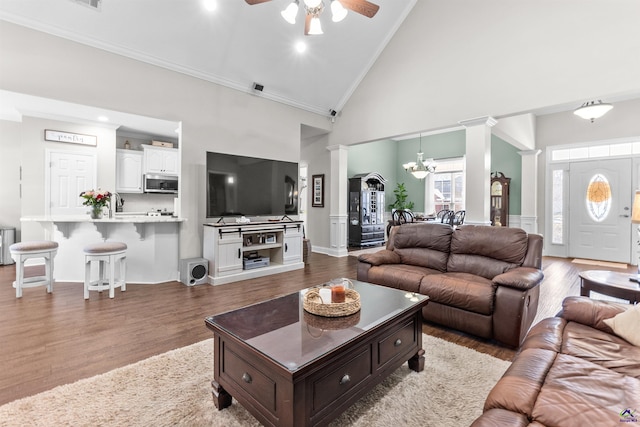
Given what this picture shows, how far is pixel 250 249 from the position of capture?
4.66 metres

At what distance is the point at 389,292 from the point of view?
2.33 meters

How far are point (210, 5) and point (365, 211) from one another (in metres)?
5.67

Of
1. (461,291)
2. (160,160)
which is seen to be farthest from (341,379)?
(160,160)

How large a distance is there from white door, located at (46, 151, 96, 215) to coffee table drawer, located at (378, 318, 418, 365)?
5.90m

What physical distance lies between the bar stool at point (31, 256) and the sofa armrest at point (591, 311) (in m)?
5.24

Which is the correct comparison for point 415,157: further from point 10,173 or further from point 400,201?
point 10,173

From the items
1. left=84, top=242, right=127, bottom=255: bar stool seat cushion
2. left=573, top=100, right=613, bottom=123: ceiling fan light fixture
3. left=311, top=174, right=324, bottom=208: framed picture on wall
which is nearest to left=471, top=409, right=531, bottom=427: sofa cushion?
left=84, top=242, right=127, bottom=255: bar stool seat cushion

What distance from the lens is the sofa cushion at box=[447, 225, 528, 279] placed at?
116 inches

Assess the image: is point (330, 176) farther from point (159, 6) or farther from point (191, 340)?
point (191, 340)

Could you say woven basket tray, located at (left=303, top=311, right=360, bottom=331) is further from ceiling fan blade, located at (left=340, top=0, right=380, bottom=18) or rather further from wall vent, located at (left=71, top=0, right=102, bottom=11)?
wall vent, located at (left=71, top=0, right=102, bottom=11)

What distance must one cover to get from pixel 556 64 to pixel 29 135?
311 inches

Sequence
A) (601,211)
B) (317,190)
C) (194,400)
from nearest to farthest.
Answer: (194,400), (601,211), (317,190)

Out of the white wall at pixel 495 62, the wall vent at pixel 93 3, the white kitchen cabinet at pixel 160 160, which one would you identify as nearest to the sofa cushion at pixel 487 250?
the white wall at pixel 495 62

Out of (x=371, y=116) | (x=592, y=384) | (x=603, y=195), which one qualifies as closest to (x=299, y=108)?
(x=371, y=116)
